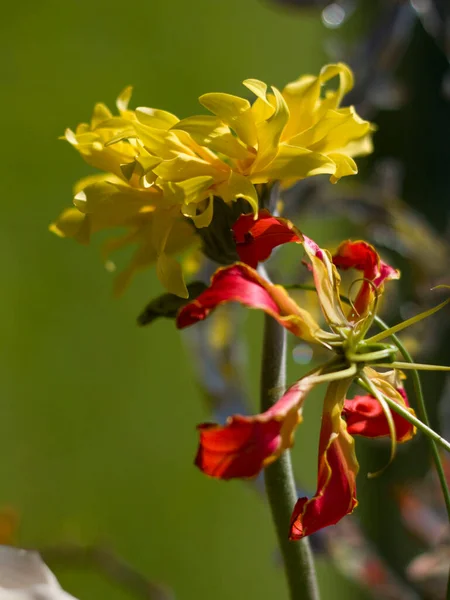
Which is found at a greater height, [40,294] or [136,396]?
[40,294]

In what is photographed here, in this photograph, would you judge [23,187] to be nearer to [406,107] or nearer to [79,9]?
[79,9]

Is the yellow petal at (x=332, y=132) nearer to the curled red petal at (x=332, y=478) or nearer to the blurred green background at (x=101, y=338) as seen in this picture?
the curled red petal at (x=332, y=478)

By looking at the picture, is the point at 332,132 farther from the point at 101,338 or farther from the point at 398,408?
the point at 101,338

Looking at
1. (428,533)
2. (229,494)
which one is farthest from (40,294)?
(428,533)

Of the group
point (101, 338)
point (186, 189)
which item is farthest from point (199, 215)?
point (101, 338)

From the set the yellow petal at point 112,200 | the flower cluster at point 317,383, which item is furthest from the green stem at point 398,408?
the yellow petal at point 112,200

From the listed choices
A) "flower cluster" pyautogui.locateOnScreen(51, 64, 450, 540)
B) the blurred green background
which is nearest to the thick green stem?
"flower cluster" pyautogui.locateOnScreen(51, 64, 450, 540)

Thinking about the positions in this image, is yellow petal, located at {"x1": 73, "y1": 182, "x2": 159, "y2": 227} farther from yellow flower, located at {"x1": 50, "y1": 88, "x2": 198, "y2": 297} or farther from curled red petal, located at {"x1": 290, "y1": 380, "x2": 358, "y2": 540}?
curled red petal, located at {"x1": 290, "y1": 380, "x2": 358, "y2": 540}
